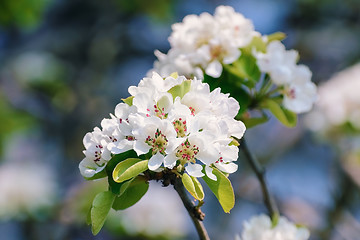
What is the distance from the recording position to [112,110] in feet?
14.9

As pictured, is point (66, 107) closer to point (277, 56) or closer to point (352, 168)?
point (352, 168)

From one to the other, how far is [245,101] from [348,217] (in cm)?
127

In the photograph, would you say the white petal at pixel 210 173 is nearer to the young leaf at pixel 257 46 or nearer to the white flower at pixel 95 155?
the white flower at pixel 95 155

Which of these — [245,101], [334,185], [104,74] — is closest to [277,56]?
[245,101]

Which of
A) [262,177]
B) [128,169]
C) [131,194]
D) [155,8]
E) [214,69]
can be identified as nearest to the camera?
[128,169]

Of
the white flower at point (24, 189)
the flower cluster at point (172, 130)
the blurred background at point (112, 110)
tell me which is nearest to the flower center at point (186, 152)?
the flower cluster at point (172, 130)

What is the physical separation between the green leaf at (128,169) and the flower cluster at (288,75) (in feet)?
1.67

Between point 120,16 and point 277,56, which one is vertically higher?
point 120,16

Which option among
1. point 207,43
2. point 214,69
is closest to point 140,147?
point 214,69

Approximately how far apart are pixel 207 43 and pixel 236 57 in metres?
0.11

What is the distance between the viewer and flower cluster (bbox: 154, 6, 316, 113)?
1.09 m

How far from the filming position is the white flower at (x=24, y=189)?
2928mm

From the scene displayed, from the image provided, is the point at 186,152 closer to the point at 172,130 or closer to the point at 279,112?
the point at 172,130

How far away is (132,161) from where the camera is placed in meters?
0.74
